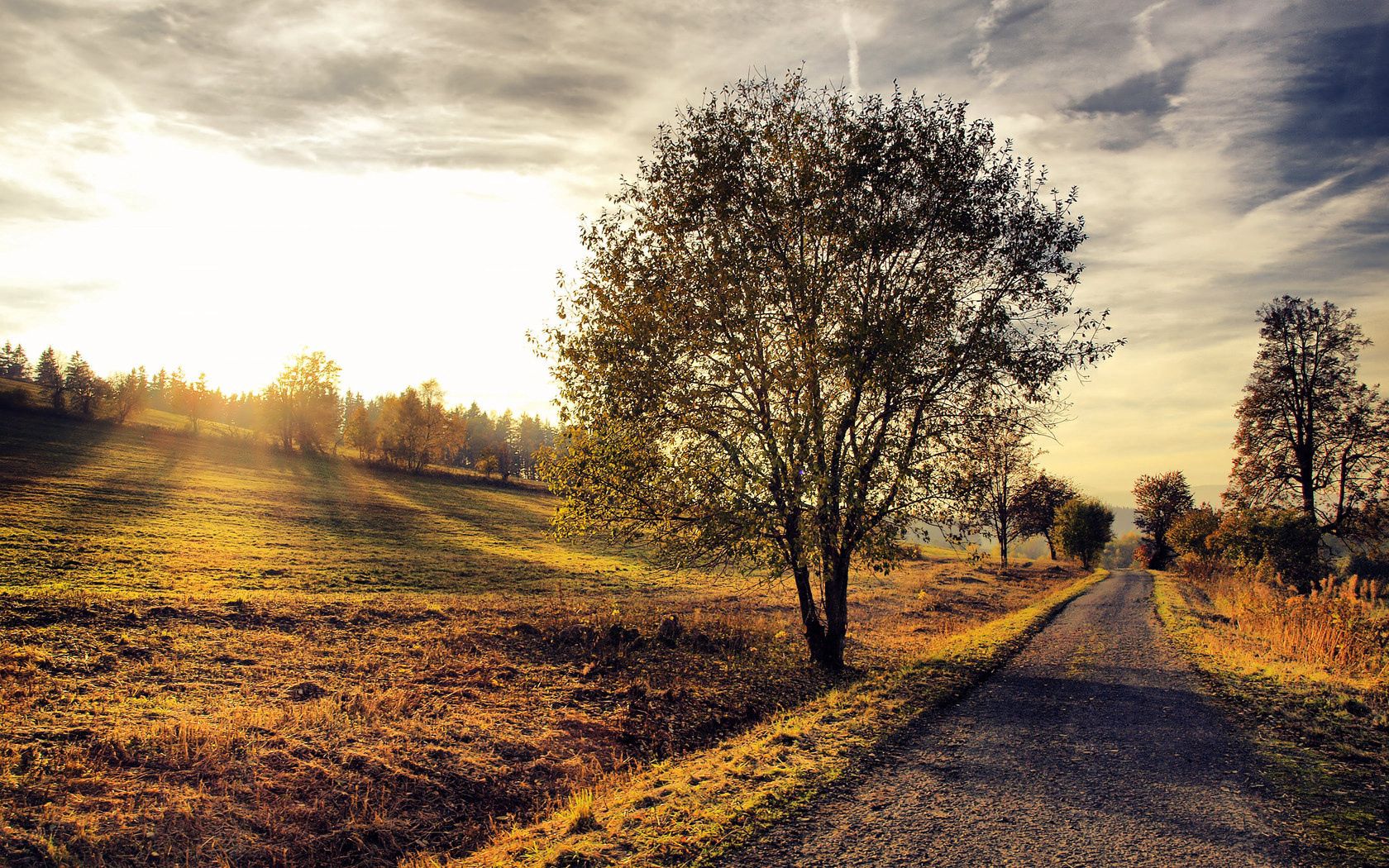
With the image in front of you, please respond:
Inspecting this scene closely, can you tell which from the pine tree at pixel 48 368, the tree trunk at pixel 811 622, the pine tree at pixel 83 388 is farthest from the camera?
the pine tree at pixel 48 368

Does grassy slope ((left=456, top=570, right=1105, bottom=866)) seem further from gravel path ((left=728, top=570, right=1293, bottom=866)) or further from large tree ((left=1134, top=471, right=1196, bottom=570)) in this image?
large tree ((left=1134, top=471, right=1196, bottom=570))

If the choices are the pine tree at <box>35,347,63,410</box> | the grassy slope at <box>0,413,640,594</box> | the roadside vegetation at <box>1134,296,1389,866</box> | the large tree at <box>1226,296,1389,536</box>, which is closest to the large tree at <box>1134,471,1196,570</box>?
the roadside vegetation at <box>1134,296,1389,866</box>

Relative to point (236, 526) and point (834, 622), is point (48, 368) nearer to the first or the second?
point (236, 526)

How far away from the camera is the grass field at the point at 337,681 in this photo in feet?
25.5

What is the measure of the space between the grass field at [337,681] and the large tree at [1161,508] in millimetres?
40708

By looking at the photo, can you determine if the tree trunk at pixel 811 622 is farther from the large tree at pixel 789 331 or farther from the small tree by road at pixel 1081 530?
the small tree by road at pixel 1081 530

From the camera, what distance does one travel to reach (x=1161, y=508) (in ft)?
201

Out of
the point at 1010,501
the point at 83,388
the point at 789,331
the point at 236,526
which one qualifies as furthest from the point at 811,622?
the point at 83,388

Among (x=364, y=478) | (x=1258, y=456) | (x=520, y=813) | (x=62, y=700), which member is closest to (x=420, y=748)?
(x=520, y=813)

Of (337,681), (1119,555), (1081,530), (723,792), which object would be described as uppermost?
(723,792)

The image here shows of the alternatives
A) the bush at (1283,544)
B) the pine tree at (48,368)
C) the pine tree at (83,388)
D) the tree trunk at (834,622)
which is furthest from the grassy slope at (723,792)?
the pine tree at (48,368)

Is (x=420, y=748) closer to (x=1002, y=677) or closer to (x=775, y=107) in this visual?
(x=1002, y=677)

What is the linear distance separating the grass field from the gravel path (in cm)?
400

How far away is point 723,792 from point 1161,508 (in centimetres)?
7236
